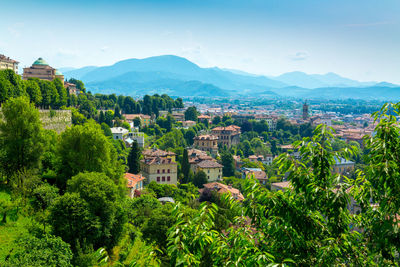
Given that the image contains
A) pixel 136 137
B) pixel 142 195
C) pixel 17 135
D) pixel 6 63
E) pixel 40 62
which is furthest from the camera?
pixel 40 62

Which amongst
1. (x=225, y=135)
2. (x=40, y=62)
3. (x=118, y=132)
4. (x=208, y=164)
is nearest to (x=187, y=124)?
(x=225, y=135)

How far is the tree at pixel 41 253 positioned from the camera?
1078 cm

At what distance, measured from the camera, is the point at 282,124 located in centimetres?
10219

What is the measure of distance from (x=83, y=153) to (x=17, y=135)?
3.48 meters

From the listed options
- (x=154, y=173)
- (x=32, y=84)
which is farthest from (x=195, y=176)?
(x=32, y=84)

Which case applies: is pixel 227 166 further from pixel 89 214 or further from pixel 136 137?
pixel 89 214

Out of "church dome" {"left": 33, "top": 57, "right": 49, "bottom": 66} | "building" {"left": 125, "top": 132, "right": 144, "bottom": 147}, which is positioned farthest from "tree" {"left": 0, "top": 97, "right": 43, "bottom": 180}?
"church dome" {"left": 33, "top": 57, "right": 49, "bottom": 66}

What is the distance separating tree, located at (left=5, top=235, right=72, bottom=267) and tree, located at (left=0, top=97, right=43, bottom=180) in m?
7.68

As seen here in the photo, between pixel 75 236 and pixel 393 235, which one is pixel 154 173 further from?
pixel 393 235

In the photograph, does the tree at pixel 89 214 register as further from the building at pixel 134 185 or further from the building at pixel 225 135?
the building at pixel 225 135

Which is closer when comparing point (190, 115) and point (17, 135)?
point (17, 135)

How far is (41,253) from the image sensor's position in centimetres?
1121

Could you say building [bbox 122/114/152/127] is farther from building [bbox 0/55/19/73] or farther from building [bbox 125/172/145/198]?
building [bbox 125/172/145/198]

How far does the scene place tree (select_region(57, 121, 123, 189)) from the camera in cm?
2041
